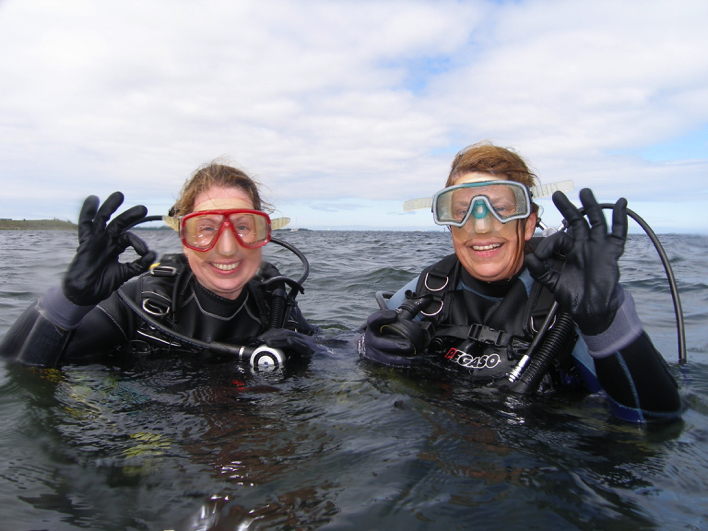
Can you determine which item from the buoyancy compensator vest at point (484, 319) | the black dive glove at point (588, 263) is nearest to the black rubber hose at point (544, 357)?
the buoyancy compensator vest at point (484, 319)

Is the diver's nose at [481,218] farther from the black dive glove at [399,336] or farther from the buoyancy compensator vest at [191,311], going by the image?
the buoyancy compensator vest at [191,311]

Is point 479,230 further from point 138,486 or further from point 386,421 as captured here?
point 138,486

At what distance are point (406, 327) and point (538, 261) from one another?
3.24 ft

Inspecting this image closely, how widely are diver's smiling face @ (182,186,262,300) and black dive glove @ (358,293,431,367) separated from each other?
2.74 feet

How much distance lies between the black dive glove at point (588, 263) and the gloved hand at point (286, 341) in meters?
1.53

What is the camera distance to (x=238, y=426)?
6.67ft

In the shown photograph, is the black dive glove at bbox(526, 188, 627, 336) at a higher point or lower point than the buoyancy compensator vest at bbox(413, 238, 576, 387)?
higher

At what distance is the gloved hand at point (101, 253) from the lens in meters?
2.37

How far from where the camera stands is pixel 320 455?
1.78 metres

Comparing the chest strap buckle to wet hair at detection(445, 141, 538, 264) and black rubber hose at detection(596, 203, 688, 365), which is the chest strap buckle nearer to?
wet hair at detection(445, 141, 538, 264)

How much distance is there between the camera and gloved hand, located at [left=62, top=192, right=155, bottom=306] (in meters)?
2.37

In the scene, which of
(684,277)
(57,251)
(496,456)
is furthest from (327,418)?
(684,277)

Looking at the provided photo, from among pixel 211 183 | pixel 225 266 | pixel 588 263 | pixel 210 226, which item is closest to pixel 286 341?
pixel 225 266

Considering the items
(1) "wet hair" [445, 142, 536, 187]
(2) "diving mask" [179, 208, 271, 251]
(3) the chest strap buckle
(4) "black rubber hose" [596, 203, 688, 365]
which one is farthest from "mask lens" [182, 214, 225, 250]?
(4) "black rubber hose" [596, 203, 688, 365]
